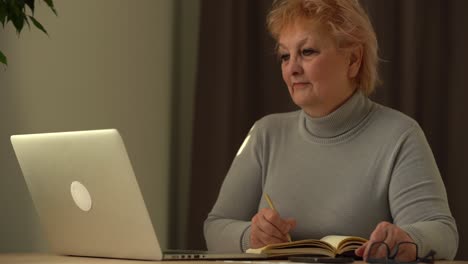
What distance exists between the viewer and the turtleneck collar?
2.42 metres

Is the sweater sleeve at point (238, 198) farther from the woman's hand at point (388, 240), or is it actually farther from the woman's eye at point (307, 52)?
the woman's hand at point (388, 240)

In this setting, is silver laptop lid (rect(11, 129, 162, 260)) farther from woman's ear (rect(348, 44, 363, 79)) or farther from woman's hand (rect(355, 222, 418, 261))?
woman's ear (rect(348, 44, 363, 79))

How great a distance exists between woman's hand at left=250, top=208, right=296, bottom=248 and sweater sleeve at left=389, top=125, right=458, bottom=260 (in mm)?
283

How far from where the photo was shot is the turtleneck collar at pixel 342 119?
2.42m

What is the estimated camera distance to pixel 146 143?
319 cm

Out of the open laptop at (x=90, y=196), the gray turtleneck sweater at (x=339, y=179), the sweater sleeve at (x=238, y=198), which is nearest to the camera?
the open laptop at (x=90, y=196)

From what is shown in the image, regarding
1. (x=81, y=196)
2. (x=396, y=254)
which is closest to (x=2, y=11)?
(x=81, y=196)

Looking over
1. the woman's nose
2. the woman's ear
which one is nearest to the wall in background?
the woman's nose

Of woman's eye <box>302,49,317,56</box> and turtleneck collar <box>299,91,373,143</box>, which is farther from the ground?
woman's eye <box>302,49,317,56</box>

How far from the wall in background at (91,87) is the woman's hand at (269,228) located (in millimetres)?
873

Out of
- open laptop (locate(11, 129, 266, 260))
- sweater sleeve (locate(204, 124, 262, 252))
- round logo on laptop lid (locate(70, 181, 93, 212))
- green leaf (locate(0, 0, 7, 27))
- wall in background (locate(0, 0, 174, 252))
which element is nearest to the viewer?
open laptop (locate(11, 129, 266, 260))

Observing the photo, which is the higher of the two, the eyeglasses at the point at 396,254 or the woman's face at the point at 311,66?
the woman's face at the point at 311,66

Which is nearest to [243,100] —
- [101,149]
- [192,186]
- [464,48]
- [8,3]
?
[192,186]

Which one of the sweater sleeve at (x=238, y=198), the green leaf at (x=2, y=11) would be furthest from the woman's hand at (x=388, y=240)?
the green leaf at (x=2, y=11)
